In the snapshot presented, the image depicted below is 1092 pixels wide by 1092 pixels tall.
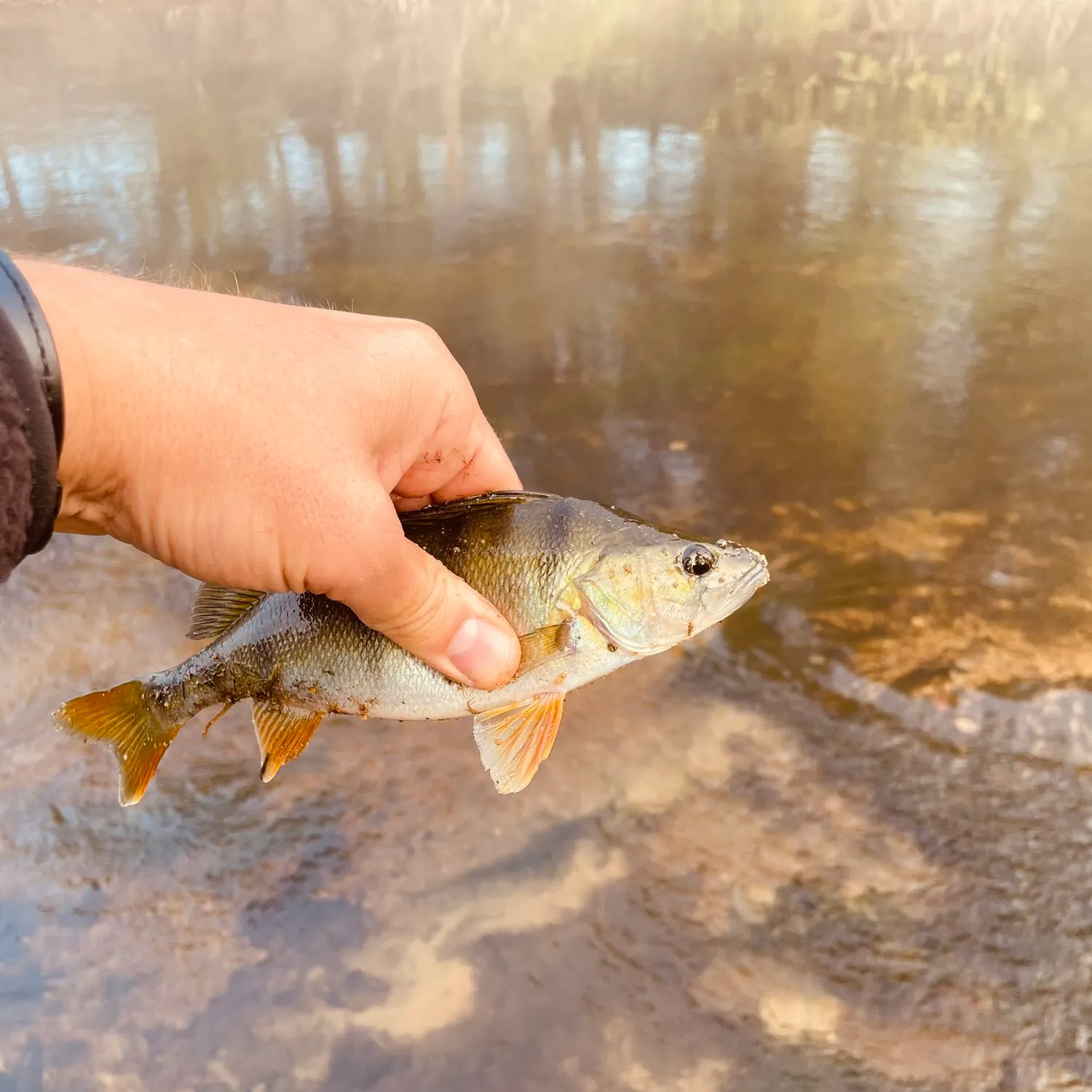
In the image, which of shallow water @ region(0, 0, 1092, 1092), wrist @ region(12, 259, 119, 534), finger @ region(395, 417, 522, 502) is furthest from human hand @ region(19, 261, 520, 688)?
shallow water @ region(0, 0, 1092, 1092)

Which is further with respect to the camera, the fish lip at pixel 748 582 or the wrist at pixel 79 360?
the fish lip at pixel 748 582

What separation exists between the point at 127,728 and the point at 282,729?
33cm

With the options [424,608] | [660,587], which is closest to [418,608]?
[424,608]

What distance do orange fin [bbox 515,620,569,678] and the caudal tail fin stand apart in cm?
81

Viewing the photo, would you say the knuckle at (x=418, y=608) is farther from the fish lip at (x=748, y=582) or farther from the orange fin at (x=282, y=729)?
the fish lip at (x=748, y=582)

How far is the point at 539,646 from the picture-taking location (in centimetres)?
188

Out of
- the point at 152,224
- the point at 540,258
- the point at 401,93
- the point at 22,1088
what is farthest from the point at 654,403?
the point at 401,93

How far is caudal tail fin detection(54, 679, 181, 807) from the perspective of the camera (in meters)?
1.99

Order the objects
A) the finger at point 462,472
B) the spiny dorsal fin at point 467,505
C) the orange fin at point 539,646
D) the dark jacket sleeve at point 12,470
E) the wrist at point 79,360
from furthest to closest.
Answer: the finger at point 462,472 → the spiny dorsal fin at point 467,505 → the orange fin at point 539,646 → the wrist at point 79,360 → the dark jacket sleeve at point 12,470

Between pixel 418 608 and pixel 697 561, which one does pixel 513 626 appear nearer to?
pixel 418 608

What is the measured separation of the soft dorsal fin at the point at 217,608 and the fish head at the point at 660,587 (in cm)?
76

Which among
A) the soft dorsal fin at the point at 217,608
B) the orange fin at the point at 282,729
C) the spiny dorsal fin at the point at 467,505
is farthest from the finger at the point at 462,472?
the orange fin at the point at 282,729

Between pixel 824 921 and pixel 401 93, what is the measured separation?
8.36 m

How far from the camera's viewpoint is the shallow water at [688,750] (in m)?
2.21
